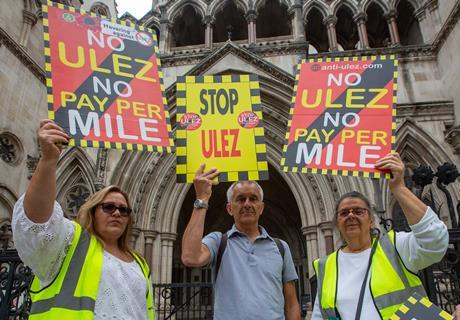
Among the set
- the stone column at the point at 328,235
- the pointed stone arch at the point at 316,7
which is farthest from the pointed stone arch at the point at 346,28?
the stone column at the point at 328,235

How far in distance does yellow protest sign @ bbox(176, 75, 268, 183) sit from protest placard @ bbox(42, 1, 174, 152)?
0.27 m

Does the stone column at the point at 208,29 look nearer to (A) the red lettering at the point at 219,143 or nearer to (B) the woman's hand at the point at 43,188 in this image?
(A) the red lettering at the point at 219,143

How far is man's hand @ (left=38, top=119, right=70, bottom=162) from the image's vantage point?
2.06m

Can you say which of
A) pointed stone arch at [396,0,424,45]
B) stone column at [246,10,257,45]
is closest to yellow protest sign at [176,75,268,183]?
stone column at [246,10,257,45]

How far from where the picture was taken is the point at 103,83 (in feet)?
11.6

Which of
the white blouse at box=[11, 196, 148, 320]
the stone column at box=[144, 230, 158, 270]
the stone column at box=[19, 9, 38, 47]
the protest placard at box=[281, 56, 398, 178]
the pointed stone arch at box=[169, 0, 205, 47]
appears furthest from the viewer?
the pointed stone arch at box=[169, 0, 205, 47]

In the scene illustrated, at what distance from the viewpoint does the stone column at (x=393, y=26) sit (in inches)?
564

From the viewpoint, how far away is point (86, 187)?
526 inches

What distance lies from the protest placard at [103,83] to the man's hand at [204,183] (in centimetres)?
81

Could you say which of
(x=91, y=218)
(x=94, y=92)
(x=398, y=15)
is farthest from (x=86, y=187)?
(x=398, y=15)

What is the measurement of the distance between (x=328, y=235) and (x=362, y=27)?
879cm

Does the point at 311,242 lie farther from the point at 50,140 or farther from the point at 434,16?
the point at 50,140

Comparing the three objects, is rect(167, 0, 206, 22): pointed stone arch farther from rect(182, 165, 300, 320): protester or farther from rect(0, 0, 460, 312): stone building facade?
rect(182, 165, 300, 320): protester

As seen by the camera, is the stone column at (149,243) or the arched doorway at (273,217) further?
the arched doorway at (273,217)
